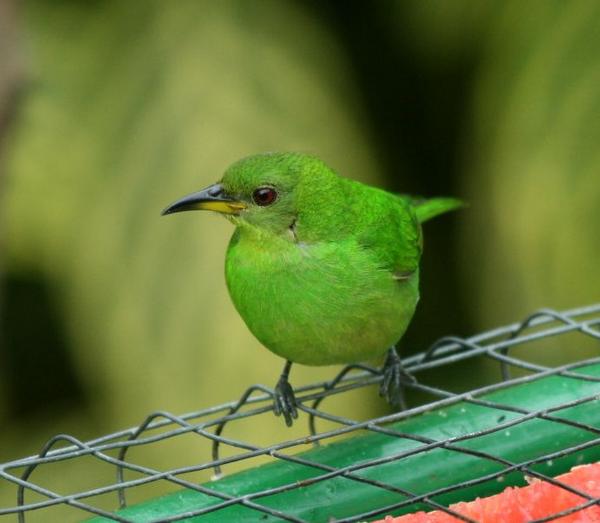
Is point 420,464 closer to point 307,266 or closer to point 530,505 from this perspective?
point 530,505

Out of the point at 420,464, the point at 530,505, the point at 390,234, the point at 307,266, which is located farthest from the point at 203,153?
the point at 530,505

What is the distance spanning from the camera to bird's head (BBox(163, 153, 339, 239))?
3279 mm

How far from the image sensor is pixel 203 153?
471cm

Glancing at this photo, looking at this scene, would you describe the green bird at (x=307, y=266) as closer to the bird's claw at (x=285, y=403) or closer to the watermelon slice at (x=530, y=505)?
the bird's claw at (x=285, y=403)

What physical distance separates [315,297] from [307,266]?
11 cm

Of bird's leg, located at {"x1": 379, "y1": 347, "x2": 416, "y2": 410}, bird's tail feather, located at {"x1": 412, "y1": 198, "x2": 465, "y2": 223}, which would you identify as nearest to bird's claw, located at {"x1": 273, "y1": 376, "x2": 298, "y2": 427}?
bird's leg, located at {"x1": 379, "y1": 347, "x2": 416, "y2": 410}

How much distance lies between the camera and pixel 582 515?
2.78m

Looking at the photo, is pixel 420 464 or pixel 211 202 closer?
pixel 420 464

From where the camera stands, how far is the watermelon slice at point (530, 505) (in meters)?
2.72

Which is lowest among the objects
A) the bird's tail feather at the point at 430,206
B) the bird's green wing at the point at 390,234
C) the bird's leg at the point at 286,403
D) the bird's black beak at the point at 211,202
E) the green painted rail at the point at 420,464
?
the green painted rail at the point at 420,464

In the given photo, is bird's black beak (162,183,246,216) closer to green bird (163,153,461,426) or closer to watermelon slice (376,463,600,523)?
green bird (163,153,461,426)

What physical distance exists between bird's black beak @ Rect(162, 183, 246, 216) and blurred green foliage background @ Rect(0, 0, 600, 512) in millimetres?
1289

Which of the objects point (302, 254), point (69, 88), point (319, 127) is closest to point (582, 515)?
point (302, 254)

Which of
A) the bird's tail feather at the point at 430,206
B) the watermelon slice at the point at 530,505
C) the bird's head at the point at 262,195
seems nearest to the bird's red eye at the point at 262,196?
the bird's head at the point at 262,195
